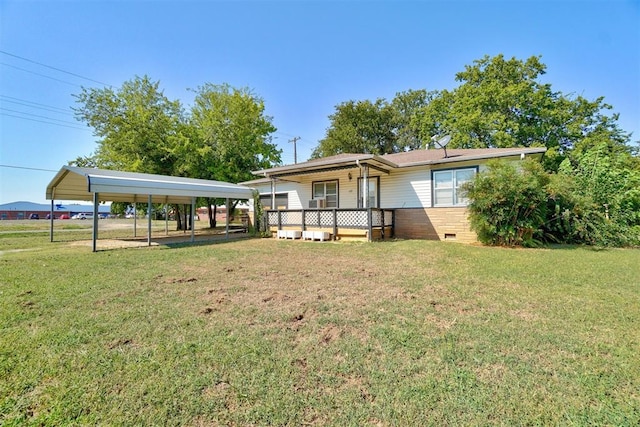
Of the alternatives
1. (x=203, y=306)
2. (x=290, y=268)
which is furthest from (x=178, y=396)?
(x=290, y=268)

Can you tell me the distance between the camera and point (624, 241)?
943 centimetres

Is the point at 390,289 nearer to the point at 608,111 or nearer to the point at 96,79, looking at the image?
the point at 96,79

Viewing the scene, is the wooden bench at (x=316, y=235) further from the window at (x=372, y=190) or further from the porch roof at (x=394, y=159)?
the porch roof at (x=394, y=159)

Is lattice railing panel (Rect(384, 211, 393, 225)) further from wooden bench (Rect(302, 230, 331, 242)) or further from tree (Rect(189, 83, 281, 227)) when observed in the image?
tree (Rect(189, 83, 281, 227))

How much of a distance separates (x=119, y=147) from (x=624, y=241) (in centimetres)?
2659

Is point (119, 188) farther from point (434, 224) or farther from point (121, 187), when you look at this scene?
point (434, 224)

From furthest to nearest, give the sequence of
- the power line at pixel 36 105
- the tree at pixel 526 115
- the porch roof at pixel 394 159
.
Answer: the power line at pixel 36 105 < the tree at pixel 526 115 < the porch roof at pixel 394 159

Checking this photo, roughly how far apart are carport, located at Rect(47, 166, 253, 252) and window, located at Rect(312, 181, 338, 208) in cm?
346

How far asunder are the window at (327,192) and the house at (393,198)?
5cm

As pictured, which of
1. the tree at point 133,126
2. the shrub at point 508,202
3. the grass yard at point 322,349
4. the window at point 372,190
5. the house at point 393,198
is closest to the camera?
the grass yard at point 322,349

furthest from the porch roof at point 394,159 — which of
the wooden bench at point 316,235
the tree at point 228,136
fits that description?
the tree at point 228,136

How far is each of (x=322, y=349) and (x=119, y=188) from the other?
10.1 m

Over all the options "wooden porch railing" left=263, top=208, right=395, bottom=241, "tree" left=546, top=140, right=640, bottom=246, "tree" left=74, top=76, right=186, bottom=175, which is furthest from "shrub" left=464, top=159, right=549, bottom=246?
"tree" left=74, top=76, right=186, bottom=175

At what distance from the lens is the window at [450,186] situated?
10750mm
